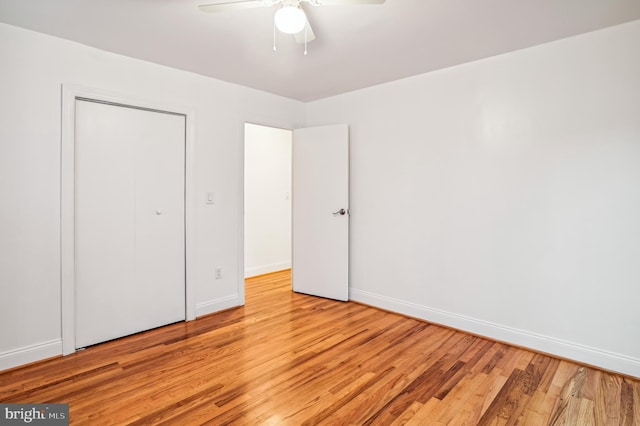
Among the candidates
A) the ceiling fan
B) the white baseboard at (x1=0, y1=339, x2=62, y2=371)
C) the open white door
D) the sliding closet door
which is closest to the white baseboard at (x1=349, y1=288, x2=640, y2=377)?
the open white door

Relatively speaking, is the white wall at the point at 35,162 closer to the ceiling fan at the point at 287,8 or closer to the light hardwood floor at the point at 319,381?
the light hardwood floor at the point at 319,381

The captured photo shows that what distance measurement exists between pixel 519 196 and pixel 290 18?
2.17 meters

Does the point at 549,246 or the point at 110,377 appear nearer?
the point at 110,377

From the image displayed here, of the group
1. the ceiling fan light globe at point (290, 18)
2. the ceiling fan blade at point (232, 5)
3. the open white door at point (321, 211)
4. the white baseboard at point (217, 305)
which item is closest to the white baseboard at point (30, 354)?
the white baseboard at point (217, 305)

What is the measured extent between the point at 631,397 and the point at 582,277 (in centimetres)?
76

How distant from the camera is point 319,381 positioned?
7.29ft

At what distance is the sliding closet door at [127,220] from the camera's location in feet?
8.94

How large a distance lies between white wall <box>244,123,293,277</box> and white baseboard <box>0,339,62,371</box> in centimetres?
256

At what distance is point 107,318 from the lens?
2842mm

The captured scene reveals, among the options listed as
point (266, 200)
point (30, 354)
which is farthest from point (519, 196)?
point (30, 354)

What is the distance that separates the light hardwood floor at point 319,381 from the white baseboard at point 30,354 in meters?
0.07

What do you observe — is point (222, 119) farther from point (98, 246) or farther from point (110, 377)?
point (110, 377)

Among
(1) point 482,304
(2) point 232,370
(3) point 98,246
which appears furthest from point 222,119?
(1) point 482,304

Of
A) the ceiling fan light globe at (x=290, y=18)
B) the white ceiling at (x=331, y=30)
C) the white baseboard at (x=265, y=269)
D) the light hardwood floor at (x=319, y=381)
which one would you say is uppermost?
the white ceiling at (x=331, y=30)
